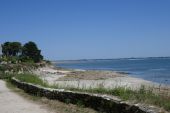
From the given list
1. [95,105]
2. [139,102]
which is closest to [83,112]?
[95,105]

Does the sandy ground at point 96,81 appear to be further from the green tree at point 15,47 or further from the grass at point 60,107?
the green tree at point 15,47

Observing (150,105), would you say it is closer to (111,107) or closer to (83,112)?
(111,107)

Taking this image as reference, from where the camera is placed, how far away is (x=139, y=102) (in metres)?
10.9

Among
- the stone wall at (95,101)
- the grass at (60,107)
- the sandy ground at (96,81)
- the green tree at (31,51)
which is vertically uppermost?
the green tree at (31,51)

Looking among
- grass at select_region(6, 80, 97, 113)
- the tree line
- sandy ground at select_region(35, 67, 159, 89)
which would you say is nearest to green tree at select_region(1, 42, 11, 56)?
the tree line

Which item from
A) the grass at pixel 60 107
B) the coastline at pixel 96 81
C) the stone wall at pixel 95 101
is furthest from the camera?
the coastline at pixel 96 81

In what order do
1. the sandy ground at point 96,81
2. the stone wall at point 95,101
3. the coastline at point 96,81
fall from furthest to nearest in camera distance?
the sandy ground at point 96,81 → the coastline at point 96,81 → the stone wall at point 95,101

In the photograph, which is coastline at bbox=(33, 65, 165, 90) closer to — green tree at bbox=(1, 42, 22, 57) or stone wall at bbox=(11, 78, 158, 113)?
stone wall at bbox=(11, 78, 158, 113)

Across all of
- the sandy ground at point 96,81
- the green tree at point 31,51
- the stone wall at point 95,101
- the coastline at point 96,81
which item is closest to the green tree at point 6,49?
the green tree at point 31,51

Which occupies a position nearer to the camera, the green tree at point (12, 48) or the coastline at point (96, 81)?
the coastline at point (96, 81)

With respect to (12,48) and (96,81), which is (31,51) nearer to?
(12,48)

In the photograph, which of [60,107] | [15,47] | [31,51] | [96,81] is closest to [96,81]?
[96,81]

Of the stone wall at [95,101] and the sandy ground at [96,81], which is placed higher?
the stone wall at [95,101]

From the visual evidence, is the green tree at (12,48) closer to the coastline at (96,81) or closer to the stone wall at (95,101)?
the coastline at (96,81)
